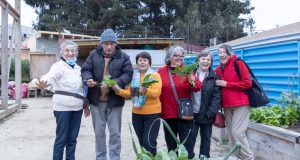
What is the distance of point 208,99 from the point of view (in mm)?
4258

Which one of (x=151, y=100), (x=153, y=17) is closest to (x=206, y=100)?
(x=151, y=100)

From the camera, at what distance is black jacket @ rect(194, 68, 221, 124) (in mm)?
4234

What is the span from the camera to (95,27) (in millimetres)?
31328

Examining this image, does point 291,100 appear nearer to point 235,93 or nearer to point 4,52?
point 235,93

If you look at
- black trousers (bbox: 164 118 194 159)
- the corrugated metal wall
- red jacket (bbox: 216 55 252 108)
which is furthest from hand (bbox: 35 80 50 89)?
the corrugated metal wall

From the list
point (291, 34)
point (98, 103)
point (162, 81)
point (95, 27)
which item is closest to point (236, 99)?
point (162, 81)

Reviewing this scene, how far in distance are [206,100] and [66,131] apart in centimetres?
174

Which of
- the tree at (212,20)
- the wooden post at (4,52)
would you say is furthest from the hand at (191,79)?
the tree at (212,20)

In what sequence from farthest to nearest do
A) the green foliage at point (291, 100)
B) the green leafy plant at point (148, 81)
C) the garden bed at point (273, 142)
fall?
1. the green foliage at point (291, 100)
2. the garden bed at point (273, 142)
3. the green leafy plant at point (148, 81)

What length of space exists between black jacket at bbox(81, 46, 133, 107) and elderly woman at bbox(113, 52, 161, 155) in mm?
123

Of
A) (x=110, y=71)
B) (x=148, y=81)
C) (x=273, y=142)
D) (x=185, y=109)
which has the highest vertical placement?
(x=110, y=71)

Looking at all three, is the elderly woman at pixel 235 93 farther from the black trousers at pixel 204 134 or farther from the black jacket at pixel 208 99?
the black trousers at pixel 204 134

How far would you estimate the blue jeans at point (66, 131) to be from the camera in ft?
14.3

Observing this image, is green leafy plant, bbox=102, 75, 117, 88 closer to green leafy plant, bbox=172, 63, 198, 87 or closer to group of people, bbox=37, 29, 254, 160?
group of people, bbox=37, 29, 254, 160
